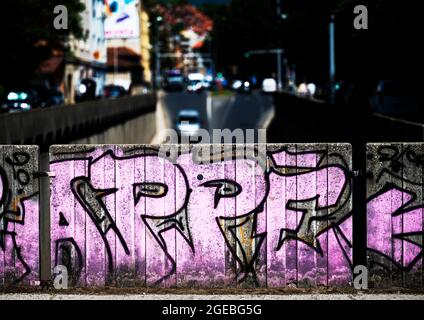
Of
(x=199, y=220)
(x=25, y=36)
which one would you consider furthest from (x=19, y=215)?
(x=25, y=36)

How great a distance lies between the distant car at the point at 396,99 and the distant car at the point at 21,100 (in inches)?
→ 598

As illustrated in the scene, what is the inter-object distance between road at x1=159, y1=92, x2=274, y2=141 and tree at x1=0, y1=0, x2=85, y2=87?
18086mm

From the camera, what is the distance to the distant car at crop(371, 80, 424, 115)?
41.5 metres

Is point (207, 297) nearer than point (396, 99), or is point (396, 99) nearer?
point (207, 297)

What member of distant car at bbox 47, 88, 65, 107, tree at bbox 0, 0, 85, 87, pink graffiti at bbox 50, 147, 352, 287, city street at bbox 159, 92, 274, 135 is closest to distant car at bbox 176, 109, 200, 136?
city street at bbox 159, 92, 274, 135

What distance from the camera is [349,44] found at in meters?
70.6

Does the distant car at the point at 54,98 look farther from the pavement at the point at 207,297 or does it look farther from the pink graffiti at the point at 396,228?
the pink graffiti at the point at 396,228

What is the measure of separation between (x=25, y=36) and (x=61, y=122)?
872 inches

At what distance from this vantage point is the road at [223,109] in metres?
72.0

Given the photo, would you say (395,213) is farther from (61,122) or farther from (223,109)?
(223,109)

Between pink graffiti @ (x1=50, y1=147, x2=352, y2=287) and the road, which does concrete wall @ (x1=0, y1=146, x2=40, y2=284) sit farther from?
the road

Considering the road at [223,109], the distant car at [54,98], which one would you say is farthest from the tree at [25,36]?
the road at [223,109]

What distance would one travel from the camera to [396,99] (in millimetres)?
41688

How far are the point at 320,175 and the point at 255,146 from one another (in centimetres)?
65
